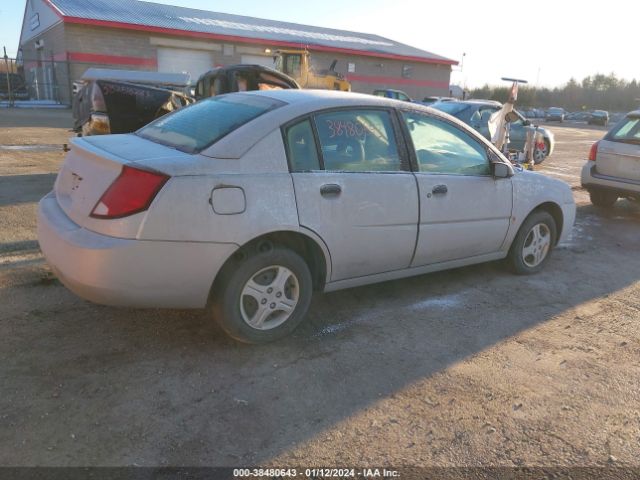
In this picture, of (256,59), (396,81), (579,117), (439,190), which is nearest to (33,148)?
(439,190)

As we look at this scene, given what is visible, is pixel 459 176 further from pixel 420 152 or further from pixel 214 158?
pixel 214 158

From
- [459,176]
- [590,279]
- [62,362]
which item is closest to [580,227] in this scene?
[590,279]

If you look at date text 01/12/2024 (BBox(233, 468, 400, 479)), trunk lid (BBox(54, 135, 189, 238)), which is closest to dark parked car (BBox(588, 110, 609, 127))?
trunk lid (BBox(54, 135, 189, 238))

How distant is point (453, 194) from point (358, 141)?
97 cm

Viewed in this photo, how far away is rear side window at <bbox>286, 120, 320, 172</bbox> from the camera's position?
3484 mm

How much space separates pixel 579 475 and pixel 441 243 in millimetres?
2120

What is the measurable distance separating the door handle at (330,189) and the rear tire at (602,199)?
6.72 metres

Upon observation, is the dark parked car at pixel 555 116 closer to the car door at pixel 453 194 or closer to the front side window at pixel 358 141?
the car door at pixel 453 194

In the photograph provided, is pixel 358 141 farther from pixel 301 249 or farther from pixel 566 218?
pixel 566 218

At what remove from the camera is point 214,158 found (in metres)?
3.20

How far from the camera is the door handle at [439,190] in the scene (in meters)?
4.15

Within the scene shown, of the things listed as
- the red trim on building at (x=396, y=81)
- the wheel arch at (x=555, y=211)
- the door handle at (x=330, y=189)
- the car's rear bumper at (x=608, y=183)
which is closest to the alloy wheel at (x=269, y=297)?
the door handle at (x=330, y=189)

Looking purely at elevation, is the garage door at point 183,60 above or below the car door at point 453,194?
above

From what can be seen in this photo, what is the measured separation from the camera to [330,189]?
11.7 ft
